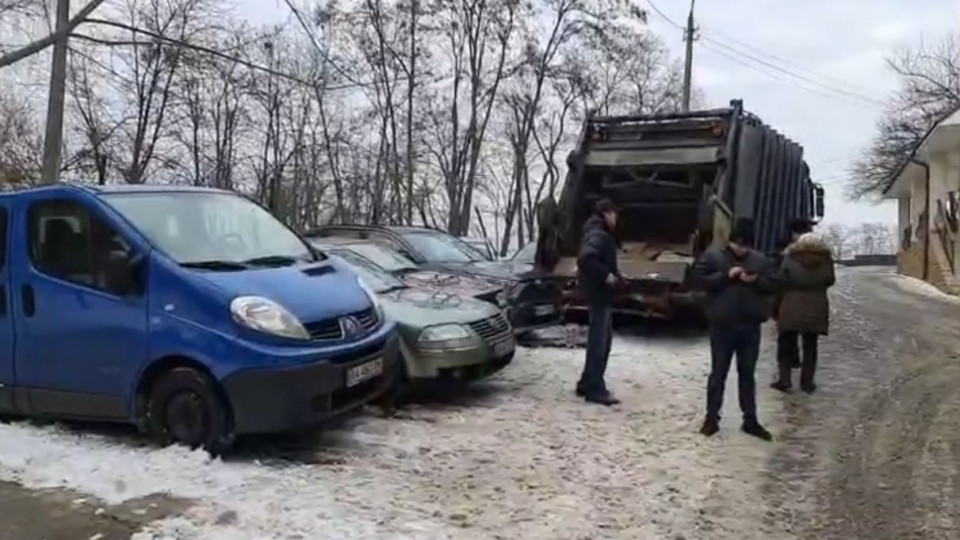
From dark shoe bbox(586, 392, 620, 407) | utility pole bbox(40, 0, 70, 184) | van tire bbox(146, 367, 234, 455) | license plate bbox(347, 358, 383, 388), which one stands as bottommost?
dark shoe bbox(586, 392, 620, 407)

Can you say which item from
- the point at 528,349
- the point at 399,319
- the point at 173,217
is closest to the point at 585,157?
the point at 528,349

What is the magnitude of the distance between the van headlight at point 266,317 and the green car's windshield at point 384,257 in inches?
157

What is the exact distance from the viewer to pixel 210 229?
6.21 meters

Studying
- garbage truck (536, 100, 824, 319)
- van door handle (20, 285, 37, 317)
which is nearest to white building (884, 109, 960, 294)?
garbage truck (536, 100, 824, 319)

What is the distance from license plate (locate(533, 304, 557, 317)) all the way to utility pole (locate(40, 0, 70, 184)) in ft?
21.0

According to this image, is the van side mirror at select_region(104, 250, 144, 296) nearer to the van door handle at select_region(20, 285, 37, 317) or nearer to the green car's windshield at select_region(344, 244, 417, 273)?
the van door handle at select_region(20, 285, 37, 317)

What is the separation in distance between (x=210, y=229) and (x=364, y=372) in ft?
4.80

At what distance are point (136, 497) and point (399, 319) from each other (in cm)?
282

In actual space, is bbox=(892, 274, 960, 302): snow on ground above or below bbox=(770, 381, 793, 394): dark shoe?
above

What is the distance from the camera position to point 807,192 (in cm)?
1541

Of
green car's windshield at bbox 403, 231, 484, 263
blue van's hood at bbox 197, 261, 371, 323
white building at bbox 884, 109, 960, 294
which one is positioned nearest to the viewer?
blue van's hood at bbox 197, 261, 371, 323

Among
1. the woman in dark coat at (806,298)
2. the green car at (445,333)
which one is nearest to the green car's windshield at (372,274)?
the green car at (445,333)

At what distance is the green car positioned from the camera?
7.23 metres

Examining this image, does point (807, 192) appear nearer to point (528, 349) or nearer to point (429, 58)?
point (528, 349)
